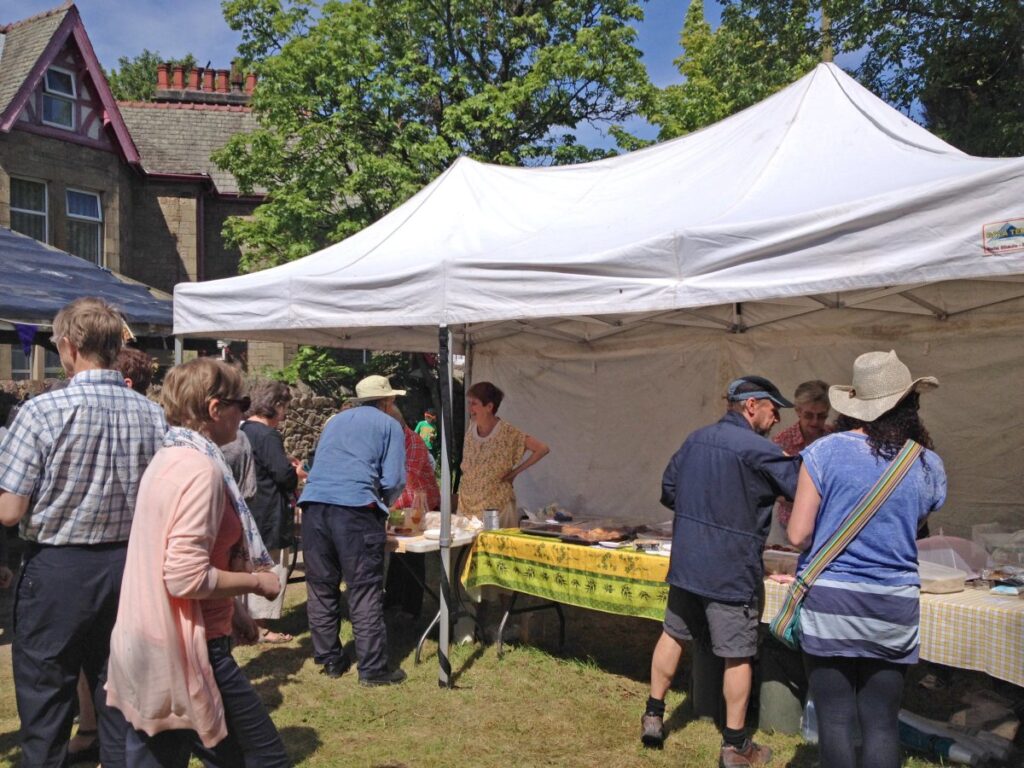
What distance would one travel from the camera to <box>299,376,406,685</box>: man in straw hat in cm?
471

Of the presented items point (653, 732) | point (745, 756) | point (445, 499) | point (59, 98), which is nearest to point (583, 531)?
point (445, 499)

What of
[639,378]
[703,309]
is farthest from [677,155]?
[639,378]

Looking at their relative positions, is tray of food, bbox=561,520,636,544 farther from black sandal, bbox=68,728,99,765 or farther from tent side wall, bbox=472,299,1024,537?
black sandal, bbox=68,728,99,765

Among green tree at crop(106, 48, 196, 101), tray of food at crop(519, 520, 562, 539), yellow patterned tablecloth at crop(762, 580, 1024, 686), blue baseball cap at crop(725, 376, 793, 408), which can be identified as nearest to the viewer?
yellow patterned tablecloth at crop(762, 580, 1024, 686)

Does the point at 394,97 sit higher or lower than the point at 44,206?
higher

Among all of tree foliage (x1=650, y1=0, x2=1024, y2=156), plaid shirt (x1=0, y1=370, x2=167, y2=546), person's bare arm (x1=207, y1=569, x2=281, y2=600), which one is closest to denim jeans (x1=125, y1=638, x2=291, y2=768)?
person's bare arm (x1=207, y1=569, x2=281, y2=600)

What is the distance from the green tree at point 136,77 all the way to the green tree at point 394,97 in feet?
88.0

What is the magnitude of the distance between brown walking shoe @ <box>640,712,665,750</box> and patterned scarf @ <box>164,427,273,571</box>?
208 centimetres

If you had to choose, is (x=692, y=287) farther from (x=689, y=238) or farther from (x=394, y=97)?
(x=394, y=97)

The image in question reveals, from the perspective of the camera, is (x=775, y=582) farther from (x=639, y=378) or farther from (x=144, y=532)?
(x=639, y=378)

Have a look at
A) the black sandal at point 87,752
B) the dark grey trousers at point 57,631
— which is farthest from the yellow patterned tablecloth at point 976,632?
the black sandal at point 87,752

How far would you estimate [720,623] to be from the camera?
3.62m

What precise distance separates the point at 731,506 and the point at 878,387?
1.01 meters

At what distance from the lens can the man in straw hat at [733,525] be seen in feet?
11.7
